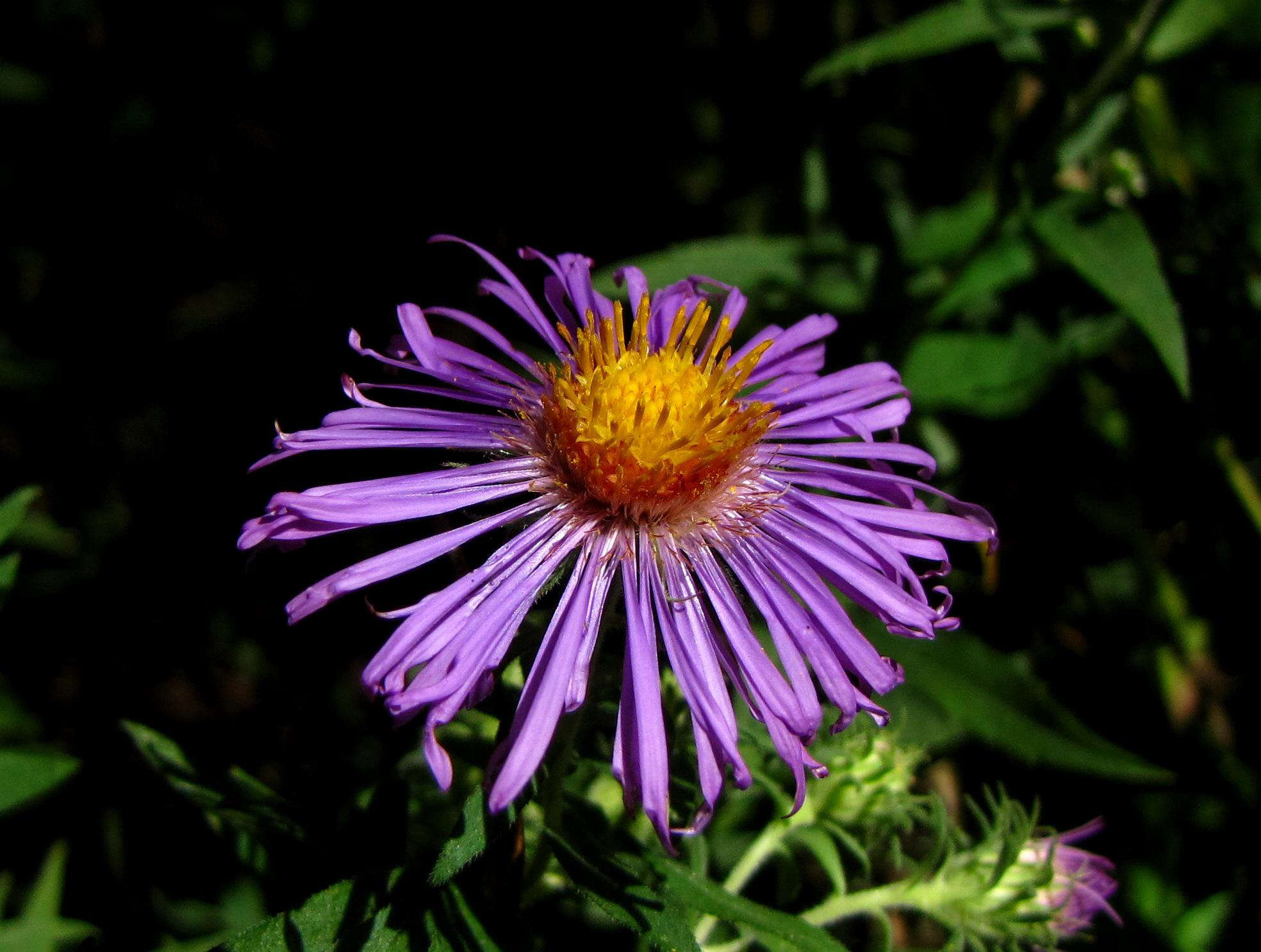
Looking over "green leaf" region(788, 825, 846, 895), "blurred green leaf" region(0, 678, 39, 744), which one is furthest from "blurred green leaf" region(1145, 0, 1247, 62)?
"blurred green leaf" region(0, 678, 39, 744)

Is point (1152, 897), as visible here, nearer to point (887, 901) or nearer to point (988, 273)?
point (887, 901)

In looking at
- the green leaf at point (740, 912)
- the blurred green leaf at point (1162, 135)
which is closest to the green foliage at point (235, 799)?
the green leaf at point (740, 912)

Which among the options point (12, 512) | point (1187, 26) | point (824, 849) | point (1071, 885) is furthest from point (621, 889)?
point (1187, 26)

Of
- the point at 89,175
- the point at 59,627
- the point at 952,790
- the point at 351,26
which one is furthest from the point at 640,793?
the point at 89,175

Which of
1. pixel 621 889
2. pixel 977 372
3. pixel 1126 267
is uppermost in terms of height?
pixel 1126 267

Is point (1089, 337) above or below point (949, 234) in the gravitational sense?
below

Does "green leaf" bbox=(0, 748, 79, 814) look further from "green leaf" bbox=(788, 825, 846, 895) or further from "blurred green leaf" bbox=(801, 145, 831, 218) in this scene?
"blurred green leaf" bbox=(801, 145, 831, 218)
